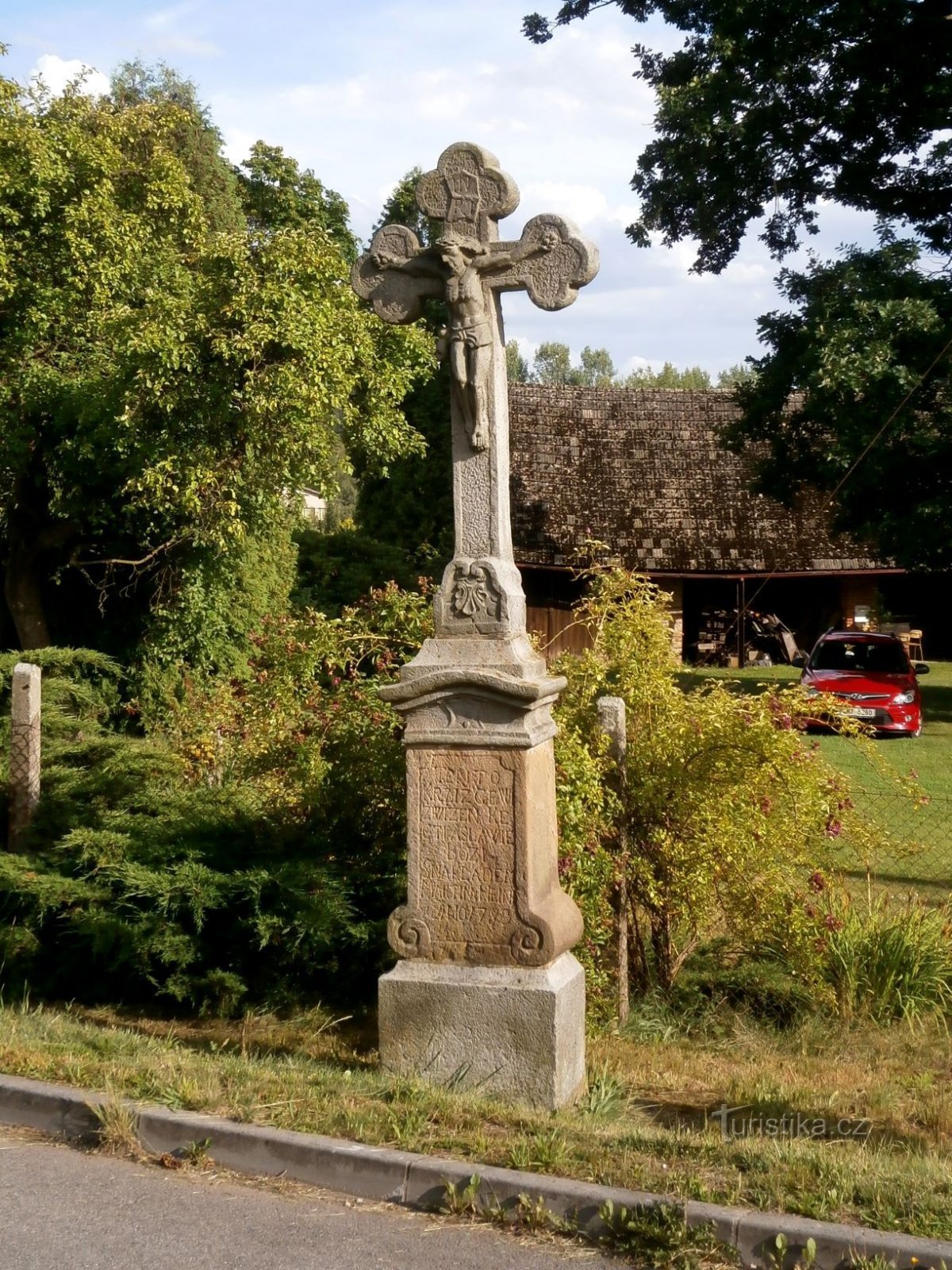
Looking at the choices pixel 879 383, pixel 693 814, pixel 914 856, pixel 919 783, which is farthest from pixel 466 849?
pixel 879 383

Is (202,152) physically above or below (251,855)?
above

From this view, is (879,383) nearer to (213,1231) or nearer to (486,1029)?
(486,1029)

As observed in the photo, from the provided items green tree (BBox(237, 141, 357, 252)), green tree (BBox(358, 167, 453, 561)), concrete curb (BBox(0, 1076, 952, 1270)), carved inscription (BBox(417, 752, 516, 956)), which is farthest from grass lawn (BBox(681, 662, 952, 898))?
green tree (BBox(237, 141, 357, 252))

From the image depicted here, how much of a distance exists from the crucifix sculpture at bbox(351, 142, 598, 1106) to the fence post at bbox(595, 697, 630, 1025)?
40.0 inches

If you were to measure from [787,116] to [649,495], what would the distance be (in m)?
10.3

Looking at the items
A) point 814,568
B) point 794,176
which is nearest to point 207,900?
point 794,176

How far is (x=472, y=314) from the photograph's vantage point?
19.2 feet

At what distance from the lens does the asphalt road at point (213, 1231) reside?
13.0 ft

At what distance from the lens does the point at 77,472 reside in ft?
47.0

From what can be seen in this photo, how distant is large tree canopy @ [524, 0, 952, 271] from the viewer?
15734mm

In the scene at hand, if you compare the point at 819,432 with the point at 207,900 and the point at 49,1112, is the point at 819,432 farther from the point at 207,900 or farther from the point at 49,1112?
the point at 49,1112

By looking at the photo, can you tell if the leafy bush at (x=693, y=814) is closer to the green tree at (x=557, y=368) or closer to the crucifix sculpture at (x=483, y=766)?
the crucifix sculpture at (x=483, y=766)

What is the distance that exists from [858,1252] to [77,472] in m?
12.4

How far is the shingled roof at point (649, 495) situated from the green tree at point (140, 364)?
32.1ft
